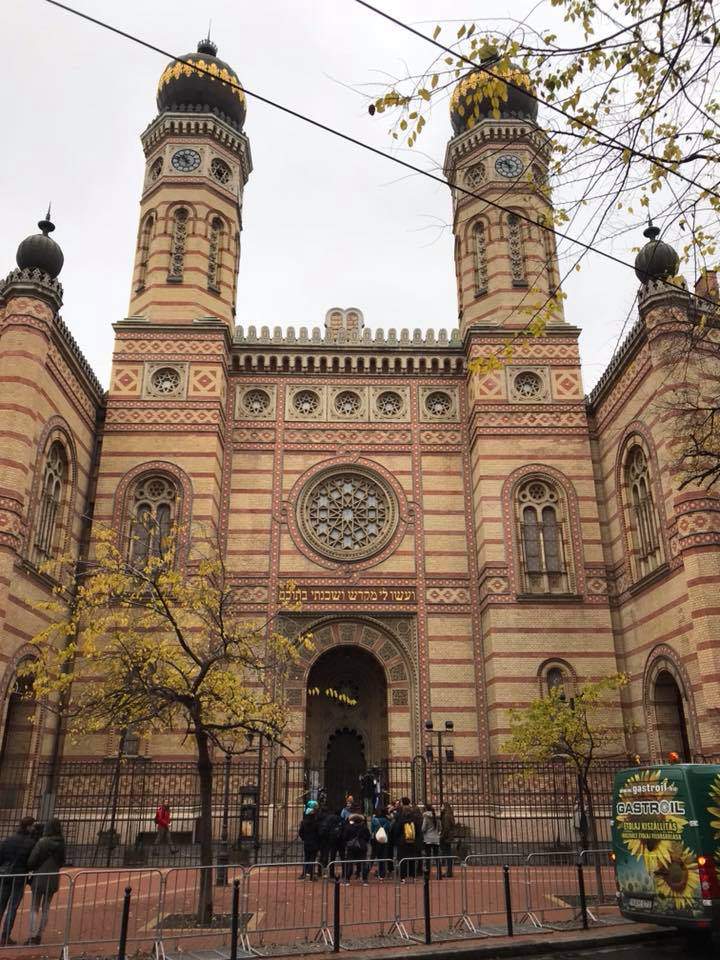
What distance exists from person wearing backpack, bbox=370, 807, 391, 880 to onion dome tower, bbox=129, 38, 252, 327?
1481 centimetres

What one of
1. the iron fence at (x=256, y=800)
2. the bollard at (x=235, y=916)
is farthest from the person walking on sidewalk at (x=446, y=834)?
the bollard at (x=235, y=916)

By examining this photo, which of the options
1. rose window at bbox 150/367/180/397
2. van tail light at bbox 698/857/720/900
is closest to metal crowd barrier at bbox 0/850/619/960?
van tail light at bbox 698/857/720/900

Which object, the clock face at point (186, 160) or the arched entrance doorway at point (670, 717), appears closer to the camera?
the arched entrance doorway at point (670, 717)

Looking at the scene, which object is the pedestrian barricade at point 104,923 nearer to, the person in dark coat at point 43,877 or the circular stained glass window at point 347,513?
the person in dark coat at point 43,877

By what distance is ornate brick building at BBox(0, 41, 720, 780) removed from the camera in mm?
17859

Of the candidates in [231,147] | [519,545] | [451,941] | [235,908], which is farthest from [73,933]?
[231,147]

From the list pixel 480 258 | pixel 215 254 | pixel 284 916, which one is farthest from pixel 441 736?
pixel 215 254

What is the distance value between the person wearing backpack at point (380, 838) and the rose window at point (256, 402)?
12.4 meters

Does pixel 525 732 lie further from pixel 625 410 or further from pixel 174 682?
pixel 625 410

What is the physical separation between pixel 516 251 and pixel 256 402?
946 cm

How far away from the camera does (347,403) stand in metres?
23.7

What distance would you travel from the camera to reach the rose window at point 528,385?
74.0 feet

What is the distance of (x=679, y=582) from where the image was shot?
55.0ft

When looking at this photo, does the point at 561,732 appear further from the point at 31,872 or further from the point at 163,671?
the point at 31,872
